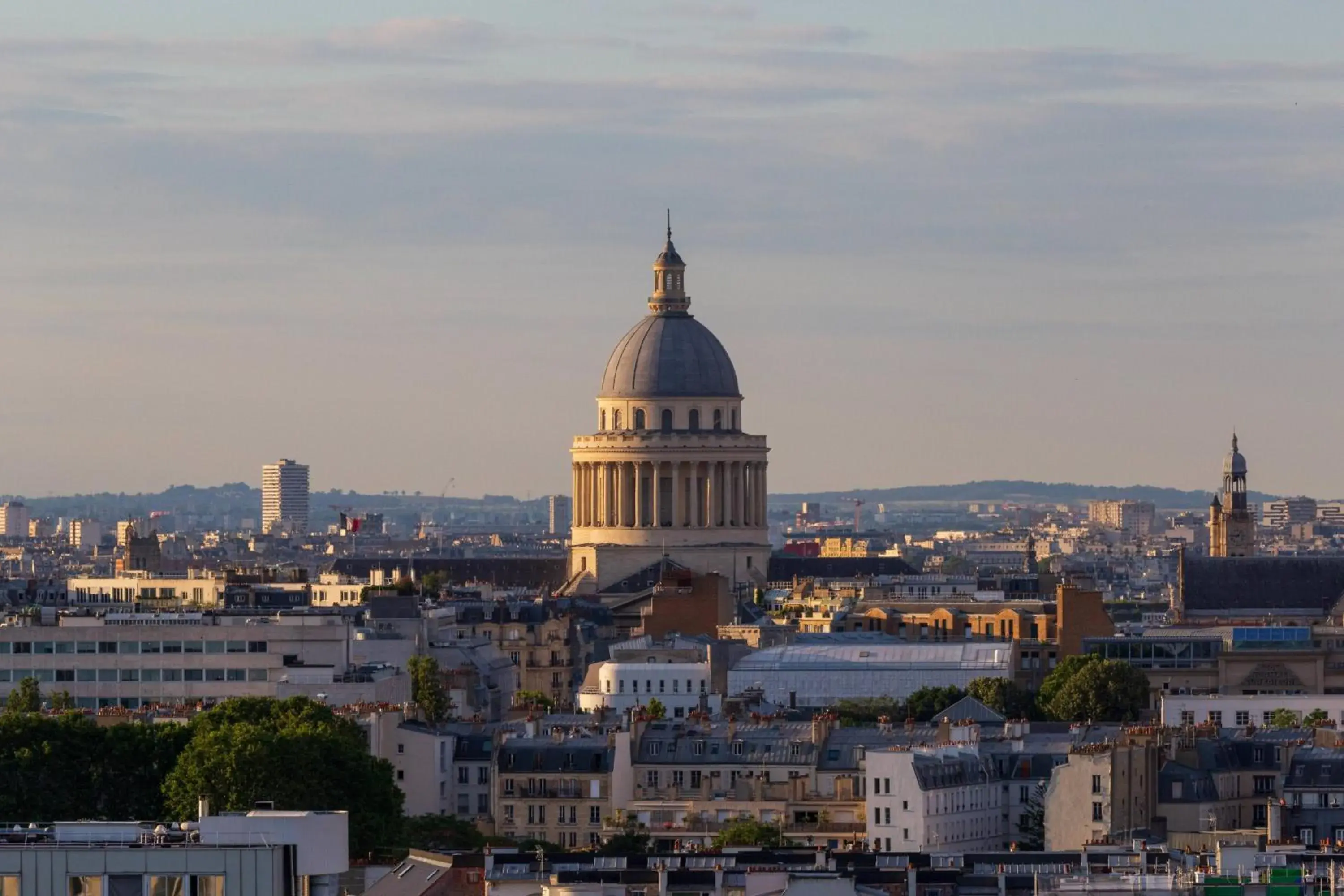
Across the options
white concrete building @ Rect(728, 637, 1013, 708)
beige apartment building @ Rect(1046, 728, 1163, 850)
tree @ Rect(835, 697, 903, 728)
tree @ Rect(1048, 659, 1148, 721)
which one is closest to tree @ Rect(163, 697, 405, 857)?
beige apartment building @ Rect(1046, 728, 1163, 850)

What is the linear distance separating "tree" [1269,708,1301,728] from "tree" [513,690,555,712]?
1762 centimetres

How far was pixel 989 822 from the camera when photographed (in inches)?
3718

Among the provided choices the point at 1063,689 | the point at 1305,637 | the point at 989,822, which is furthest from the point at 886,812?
the point at 1305,637

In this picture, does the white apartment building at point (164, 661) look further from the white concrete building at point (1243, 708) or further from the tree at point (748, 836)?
the tree at point (748, 836)

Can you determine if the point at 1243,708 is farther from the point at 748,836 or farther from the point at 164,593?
the point at 164,593

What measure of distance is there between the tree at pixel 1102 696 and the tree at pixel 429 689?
15.8 metres

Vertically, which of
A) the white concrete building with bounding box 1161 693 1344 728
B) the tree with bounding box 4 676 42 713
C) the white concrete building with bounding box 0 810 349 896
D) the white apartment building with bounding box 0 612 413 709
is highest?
the white apartment building with bounding box 0 612 413 709

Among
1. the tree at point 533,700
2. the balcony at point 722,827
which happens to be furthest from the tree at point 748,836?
the tree at point 533,700

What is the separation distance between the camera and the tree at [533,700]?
421 feet

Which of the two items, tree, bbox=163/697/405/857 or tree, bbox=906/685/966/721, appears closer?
tree, bbox=163/697/405/857

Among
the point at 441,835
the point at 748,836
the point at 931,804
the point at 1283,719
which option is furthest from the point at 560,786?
the point at 1283,719

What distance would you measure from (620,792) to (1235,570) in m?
90.8

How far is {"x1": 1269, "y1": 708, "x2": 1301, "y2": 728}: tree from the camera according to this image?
390 ft

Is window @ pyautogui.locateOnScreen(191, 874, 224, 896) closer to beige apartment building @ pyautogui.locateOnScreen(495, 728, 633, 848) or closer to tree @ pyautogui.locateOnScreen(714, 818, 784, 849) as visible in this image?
tree @ pyautogui.locateOnScreen(714, 818, 784, 849)
